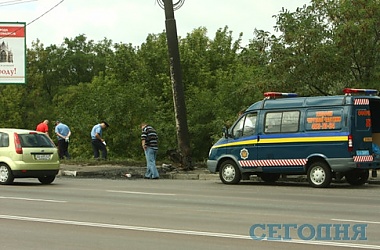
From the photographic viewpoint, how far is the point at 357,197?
16938 millimetres

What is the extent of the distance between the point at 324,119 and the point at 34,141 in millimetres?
7911

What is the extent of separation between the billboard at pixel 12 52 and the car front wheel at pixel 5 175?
2050cm

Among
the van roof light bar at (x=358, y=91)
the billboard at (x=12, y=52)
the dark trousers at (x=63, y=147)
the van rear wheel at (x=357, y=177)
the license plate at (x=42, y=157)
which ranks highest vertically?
the billboard at (x=12, y=52)

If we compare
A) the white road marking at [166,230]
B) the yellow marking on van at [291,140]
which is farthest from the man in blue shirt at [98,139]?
the white road marking at [166,230]

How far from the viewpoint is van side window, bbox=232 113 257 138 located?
823 inches

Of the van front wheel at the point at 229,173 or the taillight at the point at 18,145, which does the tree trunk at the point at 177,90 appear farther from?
the taillight at the point at 18,145

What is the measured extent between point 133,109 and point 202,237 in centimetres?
2329

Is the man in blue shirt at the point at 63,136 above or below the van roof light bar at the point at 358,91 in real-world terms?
below

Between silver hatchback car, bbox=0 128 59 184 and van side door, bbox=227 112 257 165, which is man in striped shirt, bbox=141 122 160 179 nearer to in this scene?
van side door, bbox=227 112 257 165

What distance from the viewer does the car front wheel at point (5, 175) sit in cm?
2053

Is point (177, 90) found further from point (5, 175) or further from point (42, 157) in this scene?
point (5, 175)

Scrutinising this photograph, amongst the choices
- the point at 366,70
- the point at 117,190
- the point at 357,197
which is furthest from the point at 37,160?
the point at 366,70

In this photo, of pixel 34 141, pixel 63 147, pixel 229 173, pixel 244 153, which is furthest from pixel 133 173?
pixel 63 147

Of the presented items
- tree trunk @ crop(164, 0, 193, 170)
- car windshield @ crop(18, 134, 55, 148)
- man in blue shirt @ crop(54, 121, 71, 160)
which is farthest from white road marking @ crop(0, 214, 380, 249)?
man in blue shirt @ crop(54, 121, 71, 160)
